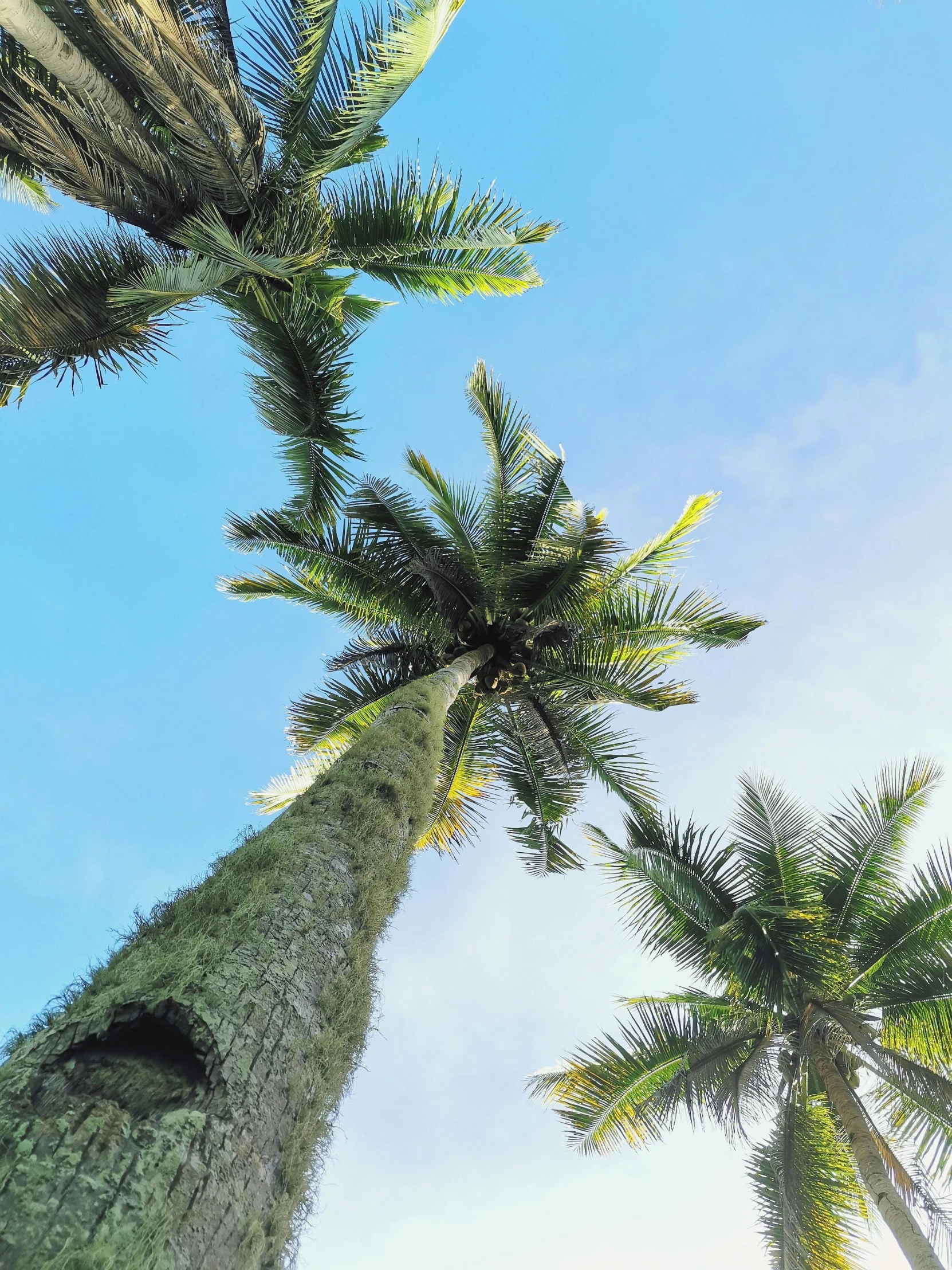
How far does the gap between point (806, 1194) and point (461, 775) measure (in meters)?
6.99

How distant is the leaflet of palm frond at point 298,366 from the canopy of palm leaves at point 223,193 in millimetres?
16

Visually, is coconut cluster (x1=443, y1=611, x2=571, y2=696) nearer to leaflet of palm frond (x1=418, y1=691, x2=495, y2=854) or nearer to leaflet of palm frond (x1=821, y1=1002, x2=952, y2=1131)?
leaflet of palm frond (x1=418, y1=691, x2=495, y2=854)

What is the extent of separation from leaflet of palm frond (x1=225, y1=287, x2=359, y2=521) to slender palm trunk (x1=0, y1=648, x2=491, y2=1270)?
4803 millimetres

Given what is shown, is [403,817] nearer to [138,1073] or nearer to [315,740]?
[138,1073]

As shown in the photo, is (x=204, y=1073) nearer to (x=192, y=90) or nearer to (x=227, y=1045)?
(x=227, y=1045)

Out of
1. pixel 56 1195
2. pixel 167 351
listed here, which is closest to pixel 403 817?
pixel 56 1195

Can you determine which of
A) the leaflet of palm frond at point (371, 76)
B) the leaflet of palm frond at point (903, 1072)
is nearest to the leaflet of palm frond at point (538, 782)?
the leaflet of palm frond at point (903, 1072)

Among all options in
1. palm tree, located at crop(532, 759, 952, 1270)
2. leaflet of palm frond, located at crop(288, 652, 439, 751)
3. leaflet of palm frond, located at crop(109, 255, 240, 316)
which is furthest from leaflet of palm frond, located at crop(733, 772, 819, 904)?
leaflet of palm frond, located at crop(109, 255, 240, 316)

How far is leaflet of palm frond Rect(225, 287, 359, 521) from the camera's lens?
7379mm

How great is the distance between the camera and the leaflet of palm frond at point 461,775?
36.7 feet


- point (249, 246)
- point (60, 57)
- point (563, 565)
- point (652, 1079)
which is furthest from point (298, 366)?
point (652, 1079)

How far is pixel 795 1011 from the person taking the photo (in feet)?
36.9

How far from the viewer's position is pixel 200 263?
6.16 m

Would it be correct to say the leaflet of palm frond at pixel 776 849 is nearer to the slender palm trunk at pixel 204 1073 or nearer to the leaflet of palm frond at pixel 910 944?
the leaflet of palm frond at pixel 910 944
